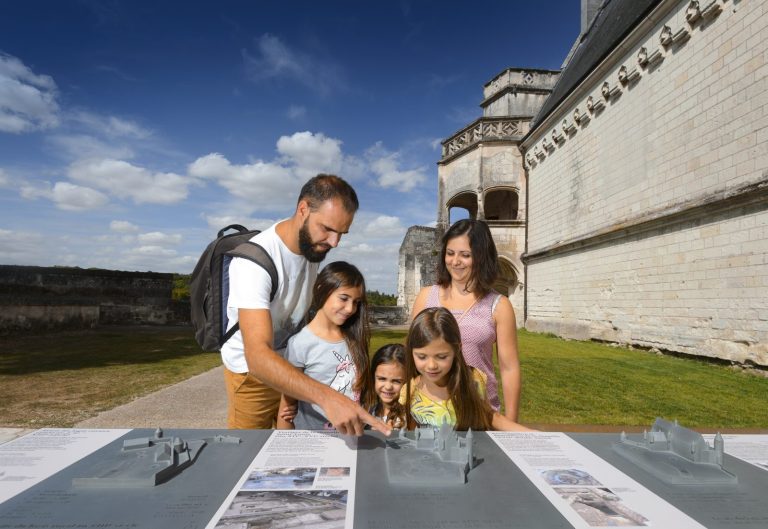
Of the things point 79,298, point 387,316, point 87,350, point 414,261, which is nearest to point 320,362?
point 87,350

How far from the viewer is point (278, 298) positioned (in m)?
2.26

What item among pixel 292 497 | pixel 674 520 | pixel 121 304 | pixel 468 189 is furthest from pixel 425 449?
pixel 468 189

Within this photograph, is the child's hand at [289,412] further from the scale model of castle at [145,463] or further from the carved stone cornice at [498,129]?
the carved stone cornice at [498,129]

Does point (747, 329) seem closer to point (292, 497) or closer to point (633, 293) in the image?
point (633, 293)

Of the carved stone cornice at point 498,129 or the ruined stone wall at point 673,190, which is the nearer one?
the ruined stone wall at point 673,190

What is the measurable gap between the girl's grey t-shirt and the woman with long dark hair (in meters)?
0.61

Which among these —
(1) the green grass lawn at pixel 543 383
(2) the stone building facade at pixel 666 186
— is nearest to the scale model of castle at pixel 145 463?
(1) the green grass lawn at pixel 543 383

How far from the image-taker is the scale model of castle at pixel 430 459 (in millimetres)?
1219

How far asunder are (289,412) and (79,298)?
13.0 meters

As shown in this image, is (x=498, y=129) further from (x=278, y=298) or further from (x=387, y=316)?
(x=278, y=298)

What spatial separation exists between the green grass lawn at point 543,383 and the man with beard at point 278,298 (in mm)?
2508

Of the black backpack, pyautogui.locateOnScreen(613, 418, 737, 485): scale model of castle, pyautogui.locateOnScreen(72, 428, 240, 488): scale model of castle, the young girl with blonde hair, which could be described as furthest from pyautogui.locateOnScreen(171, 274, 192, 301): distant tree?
pyautogui.locateOnScreen(613, 418, 737, 485): scale model of castle

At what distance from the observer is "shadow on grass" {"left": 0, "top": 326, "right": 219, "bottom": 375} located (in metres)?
7.05

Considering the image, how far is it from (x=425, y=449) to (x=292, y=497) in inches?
19.1
